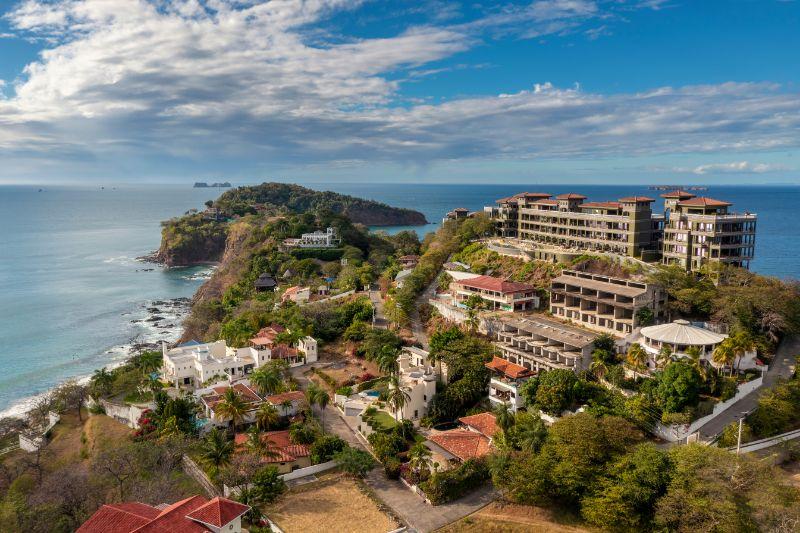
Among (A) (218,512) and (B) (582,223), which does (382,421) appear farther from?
(B) (582,223)

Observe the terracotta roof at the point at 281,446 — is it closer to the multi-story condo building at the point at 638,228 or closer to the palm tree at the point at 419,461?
the palm tree at the point at 419,461

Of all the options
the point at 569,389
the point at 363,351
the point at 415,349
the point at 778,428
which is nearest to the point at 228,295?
the point at 363,351

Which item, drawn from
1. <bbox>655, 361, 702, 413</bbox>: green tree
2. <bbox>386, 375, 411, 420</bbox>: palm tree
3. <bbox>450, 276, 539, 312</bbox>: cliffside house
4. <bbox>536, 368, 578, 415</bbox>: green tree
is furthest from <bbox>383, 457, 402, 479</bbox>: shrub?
<bbox>450, 276, 539, 312</bbox>: cliffside house

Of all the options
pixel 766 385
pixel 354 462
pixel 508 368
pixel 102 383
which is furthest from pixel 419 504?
pixel 102 383

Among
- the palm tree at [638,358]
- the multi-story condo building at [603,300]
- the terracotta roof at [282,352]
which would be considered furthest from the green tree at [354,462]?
the multi-story condo building at [603,300]

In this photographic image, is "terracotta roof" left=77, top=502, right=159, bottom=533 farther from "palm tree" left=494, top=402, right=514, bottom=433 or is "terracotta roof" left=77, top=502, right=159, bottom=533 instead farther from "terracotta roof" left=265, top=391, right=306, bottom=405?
"palm tree" left=494, top=402, right=514, bottom=433
